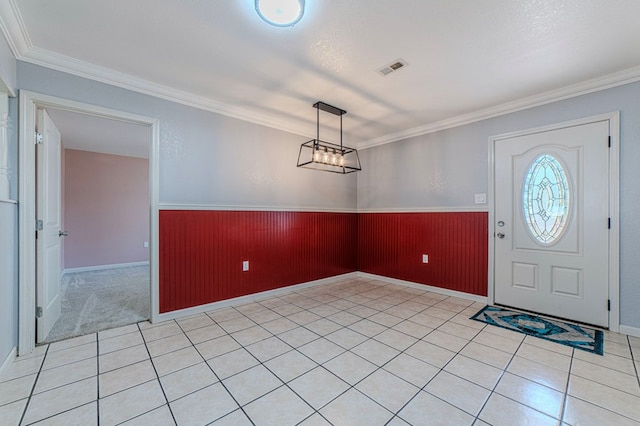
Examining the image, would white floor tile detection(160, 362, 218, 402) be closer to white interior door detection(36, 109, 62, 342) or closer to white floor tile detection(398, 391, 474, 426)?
white floor tile detection(398, 391, 474, 426)

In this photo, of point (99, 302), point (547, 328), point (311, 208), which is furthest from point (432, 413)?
point (99, 302)

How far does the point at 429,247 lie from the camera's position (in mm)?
3980

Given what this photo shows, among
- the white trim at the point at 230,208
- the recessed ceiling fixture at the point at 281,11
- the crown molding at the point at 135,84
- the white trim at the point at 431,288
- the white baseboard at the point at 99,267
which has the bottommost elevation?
the white baseboard at the point at 99,267

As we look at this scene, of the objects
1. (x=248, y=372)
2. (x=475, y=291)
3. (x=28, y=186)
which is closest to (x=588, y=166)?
(x=475, y=291)

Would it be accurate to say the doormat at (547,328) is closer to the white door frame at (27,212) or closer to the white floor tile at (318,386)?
the white floor tile at (318,386)

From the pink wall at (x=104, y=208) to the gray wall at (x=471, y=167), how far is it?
5060 mm

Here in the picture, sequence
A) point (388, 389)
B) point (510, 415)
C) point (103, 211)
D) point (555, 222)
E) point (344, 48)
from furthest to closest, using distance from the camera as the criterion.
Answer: point (103, 211) < point (555, 222) < point (344, 48) < point (388, 389) < point (510, 415)

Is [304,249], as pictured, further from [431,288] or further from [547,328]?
[547,328]

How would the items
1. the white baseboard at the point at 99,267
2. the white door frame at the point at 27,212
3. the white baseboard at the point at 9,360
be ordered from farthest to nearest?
the white baseboard at the point at 99,267 → the white door frame at the point at 27,212 → the white baseboard at the point at 9,360

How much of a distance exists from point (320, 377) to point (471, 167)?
10.4 ft

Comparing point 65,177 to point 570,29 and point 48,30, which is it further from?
point 570,29

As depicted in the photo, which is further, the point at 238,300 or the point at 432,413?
the point at 238,300

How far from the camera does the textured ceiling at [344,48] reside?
5.88ft

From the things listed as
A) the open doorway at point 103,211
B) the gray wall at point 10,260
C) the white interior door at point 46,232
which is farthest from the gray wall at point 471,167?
the gray wall at point 10,260
